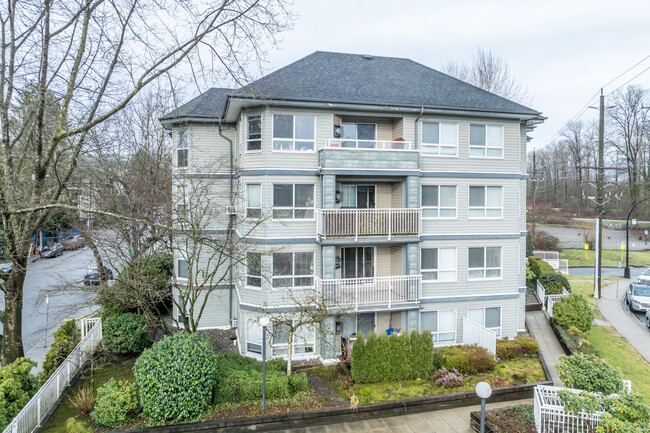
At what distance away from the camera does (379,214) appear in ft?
47.8

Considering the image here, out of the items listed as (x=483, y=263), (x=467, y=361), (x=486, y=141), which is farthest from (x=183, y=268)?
(x=486, y=141)

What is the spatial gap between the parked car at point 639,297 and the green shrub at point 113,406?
25753 millimetres

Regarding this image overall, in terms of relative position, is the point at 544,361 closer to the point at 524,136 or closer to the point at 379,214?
the point at 379,214

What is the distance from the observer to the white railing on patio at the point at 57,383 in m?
9.14

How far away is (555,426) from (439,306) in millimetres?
6327

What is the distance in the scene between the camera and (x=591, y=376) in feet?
30.5

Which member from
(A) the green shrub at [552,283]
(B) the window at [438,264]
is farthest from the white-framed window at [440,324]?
(A) the green shrub at [552,283]

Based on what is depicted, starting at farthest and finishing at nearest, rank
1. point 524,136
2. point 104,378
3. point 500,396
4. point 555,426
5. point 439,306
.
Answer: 1. point 524,136
2. point 439,306
3. point 104,378
4. point 500,396
5. point 555,426

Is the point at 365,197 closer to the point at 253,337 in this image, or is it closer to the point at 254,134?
the point at 254,134

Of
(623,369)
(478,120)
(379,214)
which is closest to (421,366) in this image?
(379,214)

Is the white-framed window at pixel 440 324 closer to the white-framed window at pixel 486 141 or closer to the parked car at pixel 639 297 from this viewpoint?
the white-framed window at pixel 486 141

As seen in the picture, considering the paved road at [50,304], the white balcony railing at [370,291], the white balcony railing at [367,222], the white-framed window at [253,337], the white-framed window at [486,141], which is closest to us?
the paved road at [50,304]

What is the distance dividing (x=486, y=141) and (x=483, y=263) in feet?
17.3

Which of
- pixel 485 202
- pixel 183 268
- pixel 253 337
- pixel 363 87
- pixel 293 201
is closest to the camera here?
pixel 293 201
